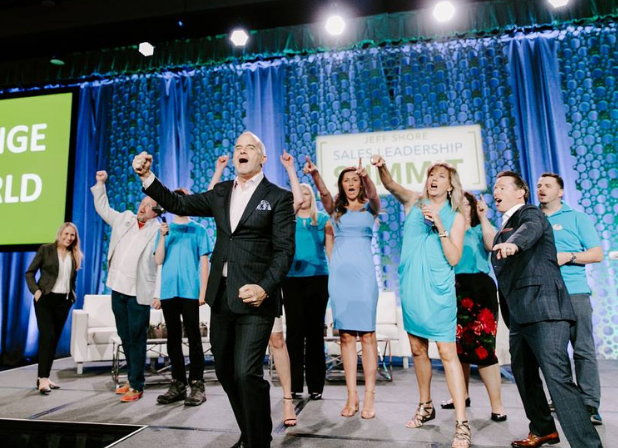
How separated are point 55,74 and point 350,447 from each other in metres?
6.90

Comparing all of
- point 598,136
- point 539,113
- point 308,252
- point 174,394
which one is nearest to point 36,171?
point 174,394

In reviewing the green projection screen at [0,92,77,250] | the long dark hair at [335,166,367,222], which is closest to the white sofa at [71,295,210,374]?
the green projection screen at [0,92,77,250]

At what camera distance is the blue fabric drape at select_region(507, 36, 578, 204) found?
5402 millimetres

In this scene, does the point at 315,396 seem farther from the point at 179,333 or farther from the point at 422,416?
the point at 179,333

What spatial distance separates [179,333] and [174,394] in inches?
16.3

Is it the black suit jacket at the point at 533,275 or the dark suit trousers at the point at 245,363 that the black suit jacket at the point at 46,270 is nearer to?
the dark suit trousers at the point at 245,363

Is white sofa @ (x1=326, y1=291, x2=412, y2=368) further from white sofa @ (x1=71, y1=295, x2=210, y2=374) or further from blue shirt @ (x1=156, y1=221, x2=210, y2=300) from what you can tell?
blue shirt @ (x1=156, y1=221, x2=210, y2=300)

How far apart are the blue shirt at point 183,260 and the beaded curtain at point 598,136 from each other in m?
4.57

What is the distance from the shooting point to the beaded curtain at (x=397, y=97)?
221 inches

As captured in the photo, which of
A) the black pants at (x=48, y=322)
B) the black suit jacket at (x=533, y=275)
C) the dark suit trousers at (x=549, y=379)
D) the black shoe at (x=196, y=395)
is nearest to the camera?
the dark suit trousers at (x=549, y=379)

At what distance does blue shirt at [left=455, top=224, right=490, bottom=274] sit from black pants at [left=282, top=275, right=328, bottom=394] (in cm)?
93

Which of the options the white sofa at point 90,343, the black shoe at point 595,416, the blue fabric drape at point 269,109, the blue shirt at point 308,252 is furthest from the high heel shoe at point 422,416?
the blue fabric drape at point 269,109

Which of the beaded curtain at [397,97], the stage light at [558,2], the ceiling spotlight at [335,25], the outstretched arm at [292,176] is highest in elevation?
the ceiling spotlight at [335,25]

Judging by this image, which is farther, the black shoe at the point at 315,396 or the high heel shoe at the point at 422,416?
the black shoe at the point at 315,396
